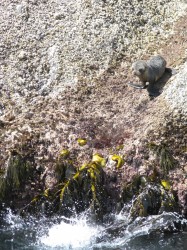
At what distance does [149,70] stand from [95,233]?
440cm

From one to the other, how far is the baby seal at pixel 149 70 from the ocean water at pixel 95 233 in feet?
12.1

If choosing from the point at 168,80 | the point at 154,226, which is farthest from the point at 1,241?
the point at 168,80

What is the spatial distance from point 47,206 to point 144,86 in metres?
4.05

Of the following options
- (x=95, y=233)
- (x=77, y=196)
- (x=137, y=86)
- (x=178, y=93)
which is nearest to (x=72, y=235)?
(x=95, y=233)

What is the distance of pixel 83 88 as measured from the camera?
13.9 metres

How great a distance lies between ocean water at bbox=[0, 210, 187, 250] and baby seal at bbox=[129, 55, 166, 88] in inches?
145

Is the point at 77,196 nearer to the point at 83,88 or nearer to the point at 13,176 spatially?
the point at 13,176

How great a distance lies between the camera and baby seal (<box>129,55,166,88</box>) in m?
13.2

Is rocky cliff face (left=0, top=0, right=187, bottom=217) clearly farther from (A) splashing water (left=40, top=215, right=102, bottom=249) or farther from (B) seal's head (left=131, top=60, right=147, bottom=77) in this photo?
(A) splashing water (left=40, top=215, right=102, bottom=249)

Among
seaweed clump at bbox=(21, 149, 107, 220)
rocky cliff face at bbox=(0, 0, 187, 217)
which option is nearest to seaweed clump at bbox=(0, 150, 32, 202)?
rocky cliff face at bbox=(0, 0, 187, 217)

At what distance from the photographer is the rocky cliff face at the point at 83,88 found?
39.9ft

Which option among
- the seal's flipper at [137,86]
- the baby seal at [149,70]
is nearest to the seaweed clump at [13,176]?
the seal's flipper at [137,86]

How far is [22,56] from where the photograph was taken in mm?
14461

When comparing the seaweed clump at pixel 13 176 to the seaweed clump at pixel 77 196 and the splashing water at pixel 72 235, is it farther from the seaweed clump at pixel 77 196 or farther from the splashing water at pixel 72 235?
the splashing water at pixel 72 235
